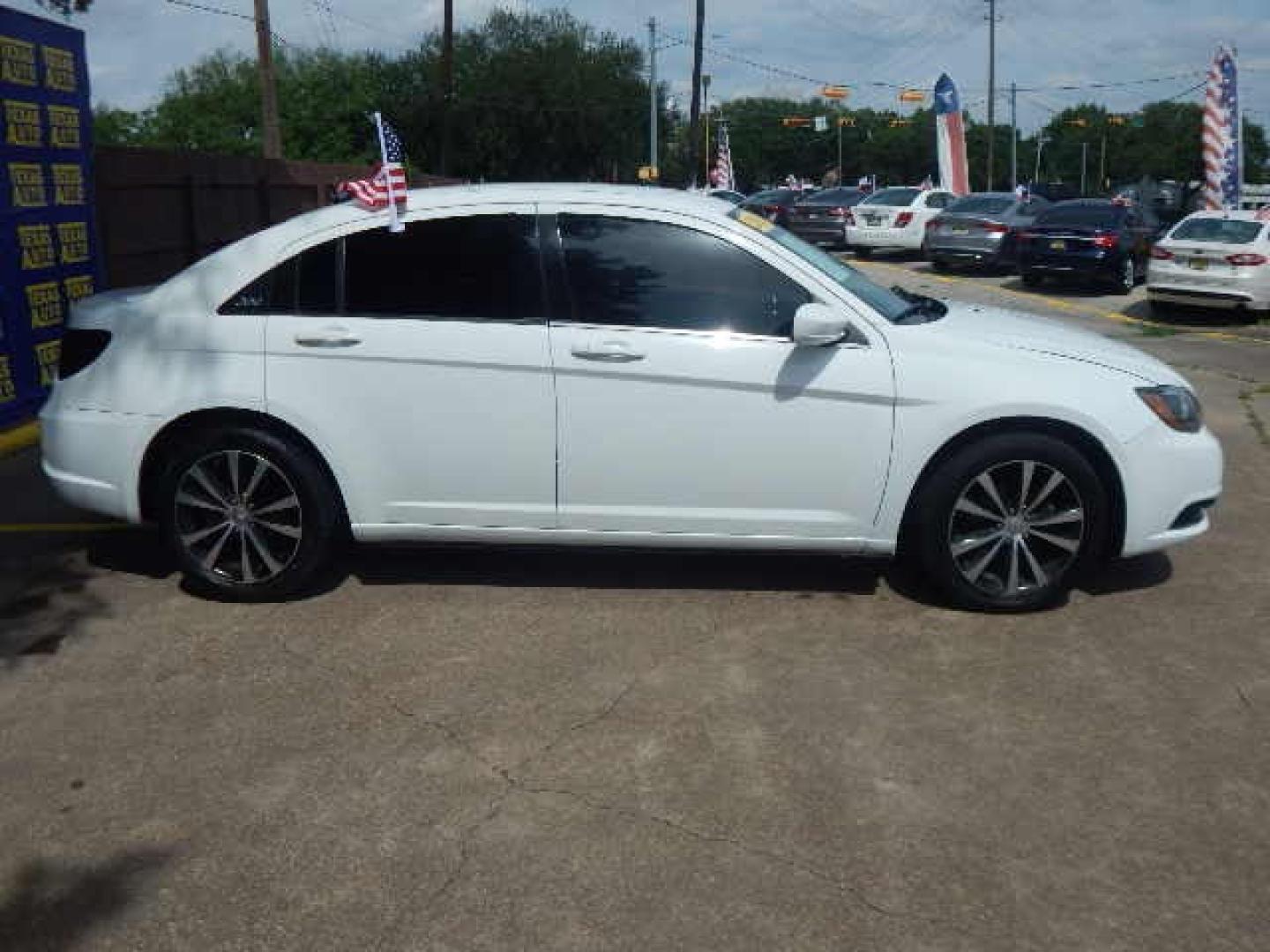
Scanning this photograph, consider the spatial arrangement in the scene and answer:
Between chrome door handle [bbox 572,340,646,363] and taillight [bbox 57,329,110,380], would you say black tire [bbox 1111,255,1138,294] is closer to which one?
chrome door handle [bbox 572,340,646,363]

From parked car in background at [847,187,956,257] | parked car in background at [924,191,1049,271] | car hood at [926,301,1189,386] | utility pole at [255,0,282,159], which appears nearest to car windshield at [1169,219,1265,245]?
parked car in background at [924,191,1049,271]

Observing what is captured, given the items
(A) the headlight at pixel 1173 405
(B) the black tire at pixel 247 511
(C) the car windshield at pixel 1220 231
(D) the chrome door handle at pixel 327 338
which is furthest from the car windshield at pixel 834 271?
(C) the car windshield at pixel 1220 231

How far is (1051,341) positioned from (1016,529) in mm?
830

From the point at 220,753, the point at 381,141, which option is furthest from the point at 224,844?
the point at 381,141

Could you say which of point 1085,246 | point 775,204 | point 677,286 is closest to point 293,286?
point 677,286

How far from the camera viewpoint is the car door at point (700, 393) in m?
4.57

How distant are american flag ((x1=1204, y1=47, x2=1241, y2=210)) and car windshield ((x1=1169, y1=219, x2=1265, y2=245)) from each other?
317 inches

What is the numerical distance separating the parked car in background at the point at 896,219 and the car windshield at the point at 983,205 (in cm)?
108

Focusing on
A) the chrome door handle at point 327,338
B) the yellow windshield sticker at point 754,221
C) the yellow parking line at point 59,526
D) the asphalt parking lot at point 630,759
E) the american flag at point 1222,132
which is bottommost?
the asphalt parking lot at point 630,759

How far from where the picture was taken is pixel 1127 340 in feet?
47.1

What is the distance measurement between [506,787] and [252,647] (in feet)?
4.89

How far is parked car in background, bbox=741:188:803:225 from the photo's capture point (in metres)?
29.0

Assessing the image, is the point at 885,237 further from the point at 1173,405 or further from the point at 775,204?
the point at 1173,405

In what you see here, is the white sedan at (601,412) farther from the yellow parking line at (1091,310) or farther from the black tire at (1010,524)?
the yellow parking line at (1091,310)
